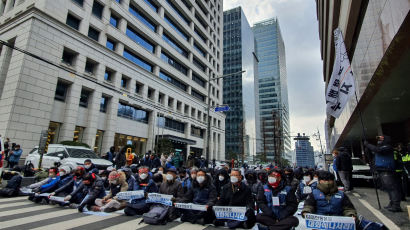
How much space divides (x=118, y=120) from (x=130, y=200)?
2072 cm

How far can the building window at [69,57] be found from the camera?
20.8m

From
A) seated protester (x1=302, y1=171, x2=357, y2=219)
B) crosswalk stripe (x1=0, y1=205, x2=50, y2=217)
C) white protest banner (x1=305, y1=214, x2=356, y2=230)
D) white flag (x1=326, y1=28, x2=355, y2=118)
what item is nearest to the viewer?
white protest banner (x1=305, y1=214, x2=356, y2=230)

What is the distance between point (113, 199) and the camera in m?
6.27

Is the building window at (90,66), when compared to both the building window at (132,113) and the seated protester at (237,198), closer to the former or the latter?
the building window at (132,113)

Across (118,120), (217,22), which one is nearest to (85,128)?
(118,120)

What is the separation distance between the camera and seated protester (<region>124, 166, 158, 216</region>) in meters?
5.69

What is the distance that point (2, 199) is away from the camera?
23.4ft

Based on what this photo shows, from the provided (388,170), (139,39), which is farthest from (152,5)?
(388,170)

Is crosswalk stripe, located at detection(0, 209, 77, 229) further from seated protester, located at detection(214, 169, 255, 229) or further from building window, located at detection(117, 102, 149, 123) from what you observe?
building window, located at detection(117, 102, 149, 123)

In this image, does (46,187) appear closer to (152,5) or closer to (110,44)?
(110,44)

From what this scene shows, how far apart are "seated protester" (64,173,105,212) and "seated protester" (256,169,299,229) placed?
479 cm

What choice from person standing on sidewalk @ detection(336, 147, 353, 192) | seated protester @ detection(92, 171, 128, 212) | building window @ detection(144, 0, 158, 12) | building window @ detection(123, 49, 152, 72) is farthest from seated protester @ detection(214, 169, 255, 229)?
building window @ detection(144, 0, 158, 12)

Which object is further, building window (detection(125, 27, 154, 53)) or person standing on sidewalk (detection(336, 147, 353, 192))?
building window (detection(125, 27, 154, 53))

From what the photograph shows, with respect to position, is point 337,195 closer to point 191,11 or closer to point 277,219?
point 277,219
